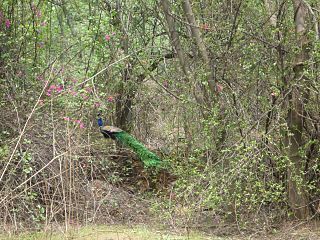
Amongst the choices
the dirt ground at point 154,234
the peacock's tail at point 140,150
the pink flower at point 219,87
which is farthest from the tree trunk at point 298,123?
the peacock's tail at point 140,150

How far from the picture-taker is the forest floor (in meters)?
6.47

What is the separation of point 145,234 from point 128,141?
3.95 metres

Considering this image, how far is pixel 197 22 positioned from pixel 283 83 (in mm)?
1955

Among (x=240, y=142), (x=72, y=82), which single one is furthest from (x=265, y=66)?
(x=72, y=82)

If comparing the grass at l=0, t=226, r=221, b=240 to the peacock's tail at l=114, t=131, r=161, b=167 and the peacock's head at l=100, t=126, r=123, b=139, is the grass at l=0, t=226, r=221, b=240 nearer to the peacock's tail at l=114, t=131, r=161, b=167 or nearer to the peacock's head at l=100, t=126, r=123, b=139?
the peacock's tail at l=114, t=131, r=161, b=167

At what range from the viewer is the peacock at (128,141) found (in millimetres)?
10445

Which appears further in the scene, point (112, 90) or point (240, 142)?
point (112, 90)

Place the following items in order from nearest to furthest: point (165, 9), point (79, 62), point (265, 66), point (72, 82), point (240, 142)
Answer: point (240, 142)
point (265, 66)
point (72, 82)
point (165, 9)
point (79, 62)

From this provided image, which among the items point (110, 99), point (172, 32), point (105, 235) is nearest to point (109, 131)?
point (110, 99)

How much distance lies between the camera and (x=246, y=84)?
8.36m

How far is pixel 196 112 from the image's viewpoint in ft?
29.5

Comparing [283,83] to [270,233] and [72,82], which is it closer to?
[270,233]

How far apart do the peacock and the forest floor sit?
2.63m

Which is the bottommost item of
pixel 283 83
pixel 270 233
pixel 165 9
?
pixel 270 233
